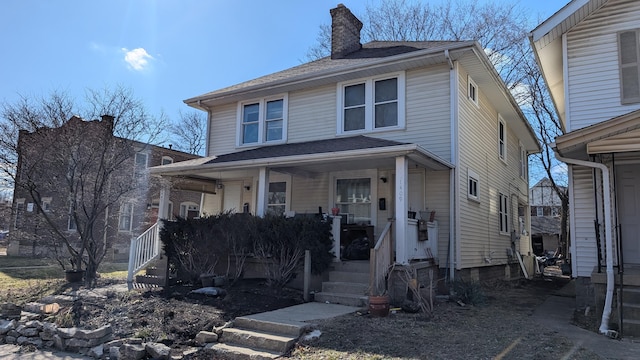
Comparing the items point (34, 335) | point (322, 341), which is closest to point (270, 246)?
point (322, 341)

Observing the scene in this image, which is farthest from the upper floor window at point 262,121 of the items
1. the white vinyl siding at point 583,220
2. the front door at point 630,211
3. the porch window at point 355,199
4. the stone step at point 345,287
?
the front door at point 630,211

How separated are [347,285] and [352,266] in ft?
2.08

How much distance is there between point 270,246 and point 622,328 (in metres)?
5.90

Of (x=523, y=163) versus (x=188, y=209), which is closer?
(x=523, y=163)

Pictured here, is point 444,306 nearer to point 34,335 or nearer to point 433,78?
point 433,78

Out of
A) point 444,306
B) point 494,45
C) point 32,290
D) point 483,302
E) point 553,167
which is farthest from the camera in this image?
point 553,167

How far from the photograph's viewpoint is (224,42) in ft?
40.4

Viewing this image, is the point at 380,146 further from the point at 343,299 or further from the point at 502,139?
the point at 502,139

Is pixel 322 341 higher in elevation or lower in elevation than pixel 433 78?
lower

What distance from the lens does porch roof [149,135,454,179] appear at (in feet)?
28.0

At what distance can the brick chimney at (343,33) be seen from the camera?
43.8 feet

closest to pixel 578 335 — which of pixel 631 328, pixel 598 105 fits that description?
pixel 631 328

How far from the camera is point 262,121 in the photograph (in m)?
12.8

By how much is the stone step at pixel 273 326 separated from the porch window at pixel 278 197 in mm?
5886
